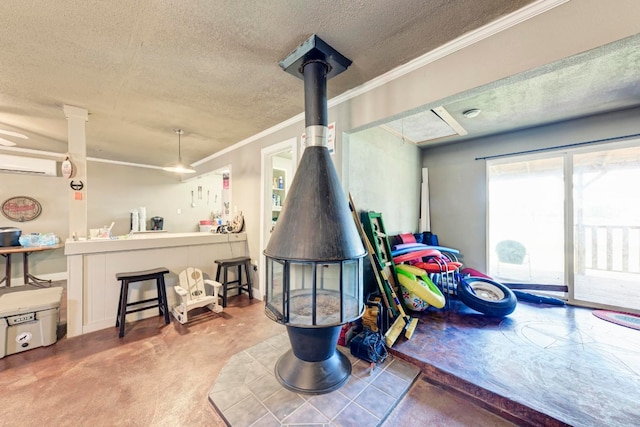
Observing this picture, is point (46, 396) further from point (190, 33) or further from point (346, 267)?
point (190, 33)

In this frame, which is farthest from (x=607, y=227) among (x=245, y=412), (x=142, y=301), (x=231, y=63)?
(x=142, y=301)

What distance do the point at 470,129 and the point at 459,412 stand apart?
3564mm

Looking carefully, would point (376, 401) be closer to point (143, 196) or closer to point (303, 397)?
point (303, 397)

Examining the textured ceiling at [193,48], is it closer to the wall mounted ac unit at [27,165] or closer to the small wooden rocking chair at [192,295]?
the wall mounted ac unit at [27,165]

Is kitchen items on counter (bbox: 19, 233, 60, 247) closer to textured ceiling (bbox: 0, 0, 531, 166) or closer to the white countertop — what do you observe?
textured ceiling (bbox: 0, 0, 531, 166)

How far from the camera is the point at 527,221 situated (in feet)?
12.0

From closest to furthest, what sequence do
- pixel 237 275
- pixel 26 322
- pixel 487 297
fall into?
pixel 26 322
pixel 487 297
pixel 237 275

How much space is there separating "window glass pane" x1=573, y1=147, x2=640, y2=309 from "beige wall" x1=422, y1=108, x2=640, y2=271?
41 cm

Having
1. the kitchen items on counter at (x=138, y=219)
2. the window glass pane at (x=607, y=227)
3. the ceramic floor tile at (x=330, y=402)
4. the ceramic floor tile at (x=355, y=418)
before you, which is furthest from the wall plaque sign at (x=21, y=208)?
the window glass pane at (x=607, y=227)

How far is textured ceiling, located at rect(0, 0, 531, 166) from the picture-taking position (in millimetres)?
1495

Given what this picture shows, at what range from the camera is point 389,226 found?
3.56 metres

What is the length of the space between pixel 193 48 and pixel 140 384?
2.66 metres

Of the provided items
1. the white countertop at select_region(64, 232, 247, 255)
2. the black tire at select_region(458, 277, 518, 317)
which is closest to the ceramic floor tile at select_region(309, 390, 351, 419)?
the black tire at select_region(458, 277, 518, 317)

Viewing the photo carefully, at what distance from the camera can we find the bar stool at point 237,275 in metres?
3.43
